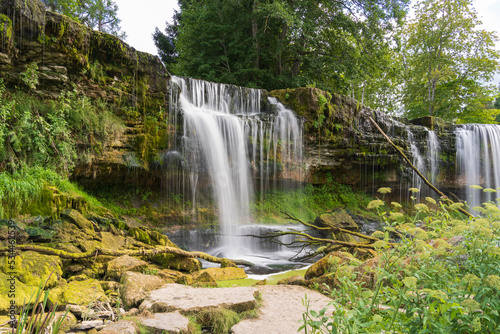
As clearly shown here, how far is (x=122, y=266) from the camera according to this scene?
4.86 meters

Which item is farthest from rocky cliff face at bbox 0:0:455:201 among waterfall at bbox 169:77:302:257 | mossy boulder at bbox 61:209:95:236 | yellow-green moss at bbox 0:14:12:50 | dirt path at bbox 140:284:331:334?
dirt path at bbox 140:284:331:334

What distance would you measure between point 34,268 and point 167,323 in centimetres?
237

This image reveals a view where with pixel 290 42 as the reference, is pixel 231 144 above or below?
below

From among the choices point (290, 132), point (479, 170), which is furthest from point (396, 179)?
point (290, 132)

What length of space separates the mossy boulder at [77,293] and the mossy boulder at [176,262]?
1.70m

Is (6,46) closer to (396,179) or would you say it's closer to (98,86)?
(98,86)

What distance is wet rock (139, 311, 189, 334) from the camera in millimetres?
2808

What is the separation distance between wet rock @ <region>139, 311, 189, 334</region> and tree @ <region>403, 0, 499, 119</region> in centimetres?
2531

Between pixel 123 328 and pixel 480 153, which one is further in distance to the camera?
pixel 480 153

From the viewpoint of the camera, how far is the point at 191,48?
60.4 feet

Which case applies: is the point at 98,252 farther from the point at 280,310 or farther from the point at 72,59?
the point at 72,59

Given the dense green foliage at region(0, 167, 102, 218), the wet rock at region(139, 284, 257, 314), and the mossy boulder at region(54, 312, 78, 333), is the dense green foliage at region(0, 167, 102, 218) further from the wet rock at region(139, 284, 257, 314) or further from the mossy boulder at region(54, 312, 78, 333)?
the wet rock at region(139, 284, 257, 314)

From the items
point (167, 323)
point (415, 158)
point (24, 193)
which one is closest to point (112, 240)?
point (24, 193)

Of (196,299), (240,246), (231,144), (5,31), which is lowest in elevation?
(240,246)
